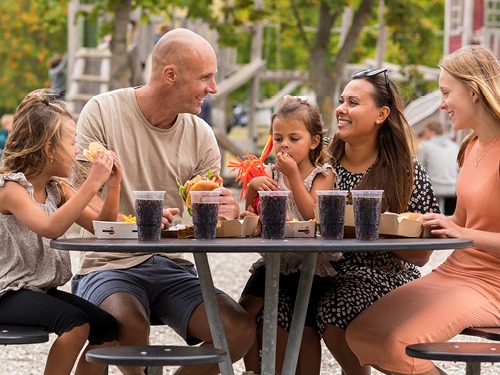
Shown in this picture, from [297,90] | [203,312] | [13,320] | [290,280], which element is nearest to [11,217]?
[13,320]

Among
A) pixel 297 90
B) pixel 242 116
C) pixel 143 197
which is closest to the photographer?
pixel 143 197

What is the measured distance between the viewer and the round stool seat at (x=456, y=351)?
4.25 meters

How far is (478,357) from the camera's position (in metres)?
4.25

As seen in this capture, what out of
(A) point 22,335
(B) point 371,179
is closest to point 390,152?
(B) point 371,179

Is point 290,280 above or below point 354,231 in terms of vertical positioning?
below

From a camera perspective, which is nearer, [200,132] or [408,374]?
[408,374]

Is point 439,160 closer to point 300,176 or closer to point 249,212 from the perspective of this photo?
point 300,176

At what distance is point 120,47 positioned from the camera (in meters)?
16.1

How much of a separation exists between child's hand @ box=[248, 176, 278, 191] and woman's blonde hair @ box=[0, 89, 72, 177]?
2.64ft

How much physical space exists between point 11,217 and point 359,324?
1466 mm

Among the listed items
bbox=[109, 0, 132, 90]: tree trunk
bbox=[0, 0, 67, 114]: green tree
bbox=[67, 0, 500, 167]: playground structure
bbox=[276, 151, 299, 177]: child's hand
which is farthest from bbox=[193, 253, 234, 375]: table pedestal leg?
bbox=[0, 0, 67, 114]: green tree

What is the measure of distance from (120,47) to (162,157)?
10.8 meters

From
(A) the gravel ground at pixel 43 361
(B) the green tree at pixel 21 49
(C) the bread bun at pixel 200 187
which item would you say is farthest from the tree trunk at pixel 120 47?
(B) the green tree at pixel 21 49

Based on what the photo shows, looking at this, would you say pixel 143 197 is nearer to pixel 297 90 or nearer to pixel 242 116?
pixel 242 116
